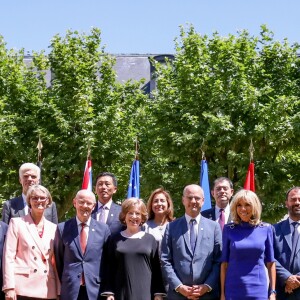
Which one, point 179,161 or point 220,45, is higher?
point 220,45

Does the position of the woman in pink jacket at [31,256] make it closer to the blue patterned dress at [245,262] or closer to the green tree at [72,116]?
the blue patterned dress at [245,262]

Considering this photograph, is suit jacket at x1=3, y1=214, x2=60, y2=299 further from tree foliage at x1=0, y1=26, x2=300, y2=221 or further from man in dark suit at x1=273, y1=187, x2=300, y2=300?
tree foliage at x1=0, y1=26, x2=300, y2=221

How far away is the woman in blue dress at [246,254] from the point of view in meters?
7.55

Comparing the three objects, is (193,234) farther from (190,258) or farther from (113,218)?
(113,218)

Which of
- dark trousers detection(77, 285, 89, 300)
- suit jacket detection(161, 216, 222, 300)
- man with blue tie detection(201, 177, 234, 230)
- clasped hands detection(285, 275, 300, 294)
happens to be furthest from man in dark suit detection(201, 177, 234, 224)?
dark trousers detection(77, 285, 89, 300)

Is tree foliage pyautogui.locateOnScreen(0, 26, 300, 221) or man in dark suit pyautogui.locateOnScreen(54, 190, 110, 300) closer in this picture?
man in dark suit pyautogui.locateOnScreen(54, 190, 110, 300)

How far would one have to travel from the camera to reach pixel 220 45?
20.8 meters

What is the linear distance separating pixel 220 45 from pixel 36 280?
14.2 metres

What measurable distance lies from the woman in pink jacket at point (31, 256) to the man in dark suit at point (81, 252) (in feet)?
0.34

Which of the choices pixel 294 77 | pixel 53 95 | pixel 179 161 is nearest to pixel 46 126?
pixel 53 95

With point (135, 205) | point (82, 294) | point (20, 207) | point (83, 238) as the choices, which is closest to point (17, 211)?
point (20, 207)

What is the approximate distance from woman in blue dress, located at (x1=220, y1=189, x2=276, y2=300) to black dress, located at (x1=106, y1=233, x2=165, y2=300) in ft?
2.46

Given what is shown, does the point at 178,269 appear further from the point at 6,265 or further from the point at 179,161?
the point at 179,161

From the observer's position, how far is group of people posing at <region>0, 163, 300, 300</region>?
7.57 m
